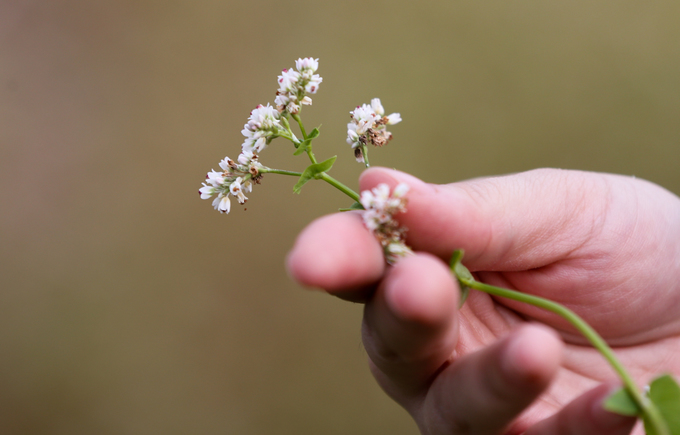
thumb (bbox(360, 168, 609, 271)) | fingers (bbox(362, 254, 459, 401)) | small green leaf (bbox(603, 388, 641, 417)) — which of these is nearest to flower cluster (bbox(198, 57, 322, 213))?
thumb (bbox(360, 168, 609, 271))

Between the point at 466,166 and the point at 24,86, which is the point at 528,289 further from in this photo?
the point at 24,86

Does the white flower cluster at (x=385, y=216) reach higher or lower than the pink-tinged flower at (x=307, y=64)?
lower

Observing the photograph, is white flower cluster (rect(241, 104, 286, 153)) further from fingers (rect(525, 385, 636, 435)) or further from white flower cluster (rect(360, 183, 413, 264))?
fingers (rect(525, 385, 636, 435))

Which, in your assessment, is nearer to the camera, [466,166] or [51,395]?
[51,395]

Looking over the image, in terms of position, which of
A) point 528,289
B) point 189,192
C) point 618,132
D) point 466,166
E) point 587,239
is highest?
point 618,132

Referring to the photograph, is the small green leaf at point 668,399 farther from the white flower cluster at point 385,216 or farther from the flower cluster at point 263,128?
the flower cluster at point 263,128

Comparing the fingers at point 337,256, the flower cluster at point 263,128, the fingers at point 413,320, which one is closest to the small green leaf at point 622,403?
the fingers at point 413,320

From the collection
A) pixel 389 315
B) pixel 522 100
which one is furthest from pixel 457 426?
pixel 522 100
